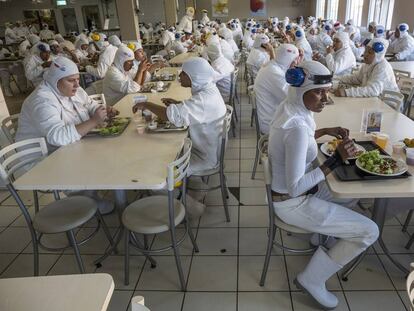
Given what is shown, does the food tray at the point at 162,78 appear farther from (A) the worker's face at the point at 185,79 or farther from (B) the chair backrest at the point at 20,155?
(B) the chair backrest at the point at 20,155

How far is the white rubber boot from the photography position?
1.71 metres

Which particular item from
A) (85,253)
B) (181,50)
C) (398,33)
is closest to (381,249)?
(85,253)

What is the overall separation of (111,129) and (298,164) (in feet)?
4.56

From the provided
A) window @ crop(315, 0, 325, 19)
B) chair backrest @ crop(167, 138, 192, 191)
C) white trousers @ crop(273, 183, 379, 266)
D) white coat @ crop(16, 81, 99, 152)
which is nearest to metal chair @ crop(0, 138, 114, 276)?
white coat @ crop(16, 81, 99, 152)

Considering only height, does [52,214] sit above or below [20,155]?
below

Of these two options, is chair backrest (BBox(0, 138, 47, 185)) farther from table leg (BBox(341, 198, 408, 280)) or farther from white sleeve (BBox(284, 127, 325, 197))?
table leg (BBox(341, 198, 408, 280))

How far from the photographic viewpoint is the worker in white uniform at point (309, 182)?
61.6 inches

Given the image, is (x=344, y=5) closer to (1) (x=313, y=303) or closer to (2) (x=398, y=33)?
(2) (x=398, y=33)

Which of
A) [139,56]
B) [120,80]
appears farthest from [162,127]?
[139,56]

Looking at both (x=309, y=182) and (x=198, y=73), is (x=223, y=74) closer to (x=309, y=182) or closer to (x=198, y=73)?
(x=198, y=73)

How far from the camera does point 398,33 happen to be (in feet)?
20.2

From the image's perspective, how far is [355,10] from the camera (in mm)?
10930

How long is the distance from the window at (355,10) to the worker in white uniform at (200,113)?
32.3 ft

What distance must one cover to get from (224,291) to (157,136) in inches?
42.4
